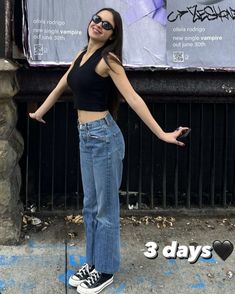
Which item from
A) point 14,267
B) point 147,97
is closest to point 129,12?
point 147,97

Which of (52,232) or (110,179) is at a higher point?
(110,179)

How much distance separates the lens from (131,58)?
4320 mm

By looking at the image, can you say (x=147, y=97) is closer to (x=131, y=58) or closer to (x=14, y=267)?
(x=131, y=58)

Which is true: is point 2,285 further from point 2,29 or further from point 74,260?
point 2,29

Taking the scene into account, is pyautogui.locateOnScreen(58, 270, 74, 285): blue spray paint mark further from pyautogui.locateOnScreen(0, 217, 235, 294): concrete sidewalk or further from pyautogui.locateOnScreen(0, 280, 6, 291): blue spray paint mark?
pyautogui.locateOnScreen(0, 280, 6, 291): blue spray paint mark

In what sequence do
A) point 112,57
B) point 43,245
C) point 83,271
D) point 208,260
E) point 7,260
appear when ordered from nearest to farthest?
point 112,57 → point 83,271 → point 7,260 → point 208,260 → point 43,245

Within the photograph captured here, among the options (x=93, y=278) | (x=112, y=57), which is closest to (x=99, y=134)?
(x=112, y=57)

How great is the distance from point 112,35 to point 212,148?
82.3 inches

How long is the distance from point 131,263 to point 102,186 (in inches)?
35.3

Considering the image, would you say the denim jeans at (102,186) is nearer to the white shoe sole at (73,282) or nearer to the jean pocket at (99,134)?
the jean pocket at (99,134)

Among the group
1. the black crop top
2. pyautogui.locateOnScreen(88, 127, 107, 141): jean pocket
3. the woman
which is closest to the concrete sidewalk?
the woman

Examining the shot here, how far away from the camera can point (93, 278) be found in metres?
3.51

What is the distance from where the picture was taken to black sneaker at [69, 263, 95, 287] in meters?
3.54

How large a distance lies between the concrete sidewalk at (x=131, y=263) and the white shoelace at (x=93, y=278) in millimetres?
105
